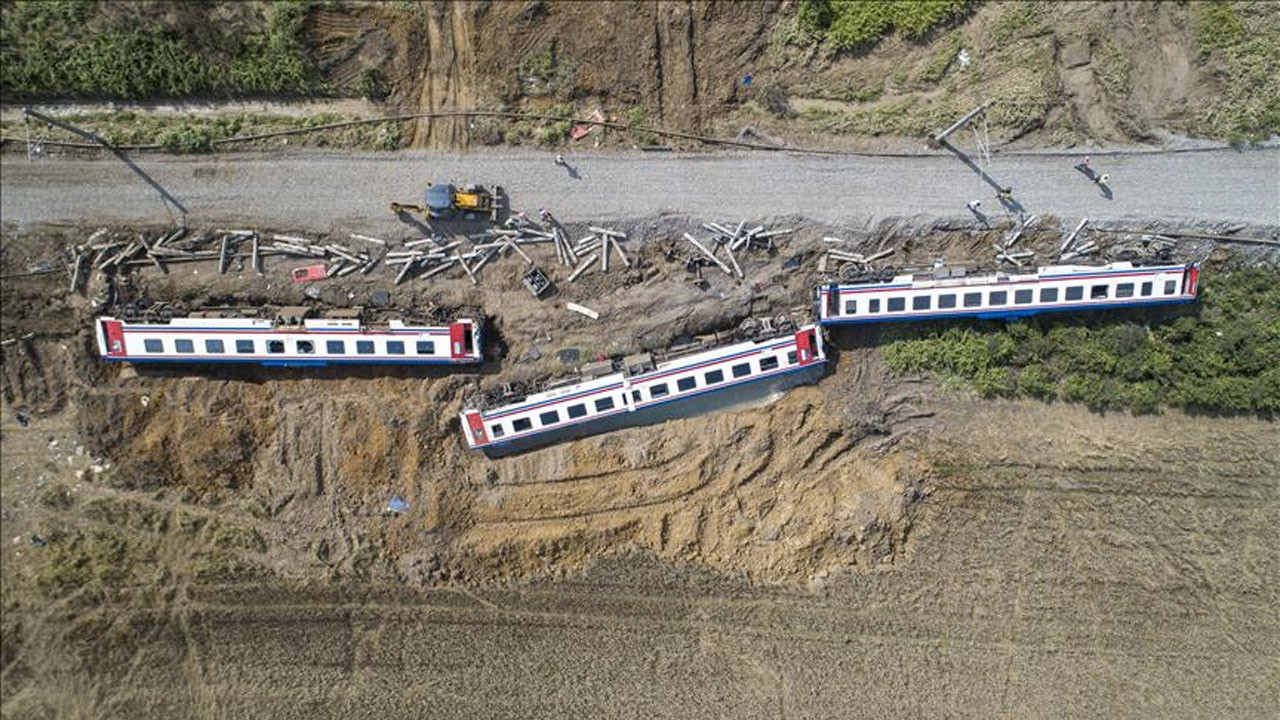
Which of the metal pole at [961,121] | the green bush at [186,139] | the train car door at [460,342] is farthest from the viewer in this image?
the green bush at [186,139]

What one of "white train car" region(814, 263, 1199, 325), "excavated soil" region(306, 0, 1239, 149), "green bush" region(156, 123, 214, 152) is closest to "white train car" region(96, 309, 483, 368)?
"green bush" region(156, 123, 214, 152)

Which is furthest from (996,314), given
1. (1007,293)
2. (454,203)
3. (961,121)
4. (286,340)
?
(286,340)

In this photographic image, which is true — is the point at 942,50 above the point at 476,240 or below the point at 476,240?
above

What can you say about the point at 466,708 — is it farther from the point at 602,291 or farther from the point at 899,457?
the point at 899,457

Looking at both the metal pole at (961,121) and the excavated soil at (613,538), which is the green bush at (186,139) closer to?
the excavated soil at (613,538)

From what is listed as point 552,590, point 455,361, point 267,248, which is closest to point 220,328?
point 267,248

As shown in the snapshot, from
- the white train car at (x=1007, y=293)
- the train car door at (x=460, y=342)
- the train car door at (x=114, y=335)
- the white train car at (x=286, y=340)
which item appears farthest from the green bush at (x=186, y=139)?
the white train car at (x=1007, y=293)
